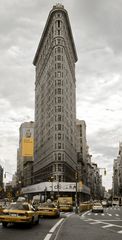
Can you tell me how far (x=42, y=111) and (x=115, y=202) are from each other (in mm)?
52348

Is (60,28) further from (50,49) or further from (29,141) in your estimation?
(29,141)

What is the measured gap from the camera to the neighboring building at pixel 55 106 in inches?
4906

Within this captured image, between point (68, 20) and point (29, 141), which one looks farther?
point (68, 20)

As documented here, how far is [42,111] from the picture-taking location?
151375 millimetres

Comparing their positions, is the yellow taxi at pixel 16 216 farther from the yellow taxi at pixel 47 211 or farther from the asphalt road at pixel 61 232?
the yellow taxi at pixel 47 211

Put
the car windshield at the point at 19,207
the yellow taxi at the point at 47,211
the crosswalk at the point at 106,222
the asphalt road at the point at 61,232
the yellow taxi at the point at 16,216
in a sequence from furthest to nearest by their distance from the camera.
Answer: the yellow taxi at the point at 47,211 < the crosswalk at the point at 106,222 < the car windshield at the point at 19,207 < the yellow taxi at the point at 16,216 < the asphalt road at the point at 61,232

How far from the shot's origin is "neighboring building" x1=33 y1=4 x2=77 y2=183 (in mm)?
124625

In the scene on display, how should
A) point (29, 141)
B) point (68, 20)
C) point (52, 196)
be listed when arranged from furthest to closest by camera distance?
point (68, 20), point (52, 196), point (29, 141)

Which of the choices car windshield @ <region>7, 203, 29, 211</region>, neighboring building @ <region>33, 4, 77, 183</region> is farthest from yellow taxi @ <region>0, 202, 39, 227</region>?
neighboring building @ <region>33, 4, 77, 183</region>

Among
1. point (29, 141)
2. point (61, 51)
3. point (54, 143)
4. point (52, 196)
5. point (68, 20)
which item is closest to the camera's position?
point (29, 141)

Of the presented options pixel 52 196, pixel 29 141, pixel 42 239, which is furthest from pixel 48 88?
pixel 42 239

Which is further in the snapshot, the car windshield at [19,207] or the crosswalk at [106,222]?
the crosswalk at [106,222]

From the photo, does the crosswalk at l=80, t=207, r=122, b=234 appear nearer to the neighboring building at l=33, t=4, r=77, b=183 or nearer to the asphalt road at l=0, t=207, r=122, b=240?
the asphalt road at l=0, t=207, r=122, b=240

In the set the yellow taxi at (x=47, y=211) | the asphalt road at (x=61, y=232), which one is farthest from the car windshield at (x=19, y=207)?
the yellow taxi at (x=47, y=211)
